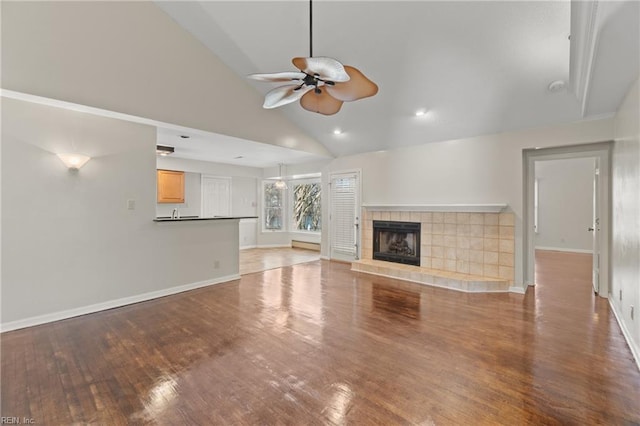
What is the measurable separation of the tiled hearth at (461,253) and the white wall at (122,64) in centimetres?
363

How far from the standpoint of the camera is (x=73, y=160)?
3.36 meters

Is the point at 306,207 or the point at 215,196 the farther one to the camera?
the point at 306,207

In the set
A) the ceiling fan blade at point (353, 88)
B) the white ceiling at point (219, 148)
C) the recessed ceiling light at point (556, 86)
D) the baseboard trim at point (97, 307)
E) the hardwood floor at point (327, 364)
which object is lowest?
the hardwood floor at point (327, 364)

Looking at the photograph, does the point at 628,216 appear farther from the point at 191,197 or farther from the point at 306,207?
the point at 191,197

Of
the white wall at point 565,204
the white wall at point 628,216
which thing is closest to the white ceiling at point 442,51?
the white wall at point 628,216

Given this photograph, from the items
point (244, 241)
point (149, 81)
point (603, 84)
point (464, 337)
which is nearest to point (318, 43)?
point (149, 81)

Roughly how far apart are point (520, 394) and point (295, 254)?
20.4ft

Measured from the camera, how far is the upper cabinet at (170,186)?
6.71 meters

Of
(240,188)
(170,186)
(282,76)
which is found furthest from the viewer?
(240,188)

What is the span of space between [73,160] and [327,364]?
11.9ft

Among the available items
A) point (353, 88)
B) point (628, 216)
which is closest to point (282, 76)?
point (353, 88)

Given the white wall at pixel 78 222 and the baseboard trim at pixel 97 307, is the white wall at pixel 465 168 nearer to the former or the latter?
the baseboard trim at pixel 97 307

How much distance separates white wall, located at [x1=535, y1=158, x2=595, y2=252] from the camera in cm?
776

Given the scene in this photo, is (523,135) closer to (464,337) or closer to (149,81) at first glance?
(464,337)
